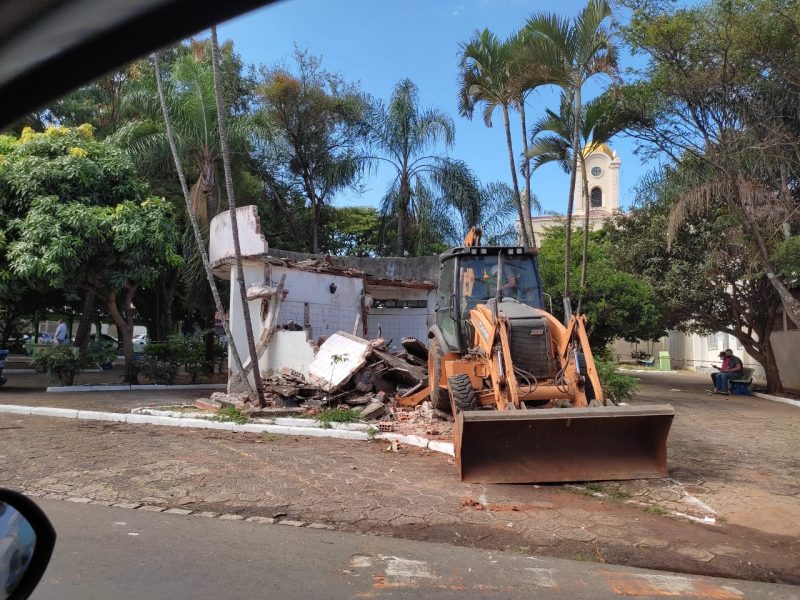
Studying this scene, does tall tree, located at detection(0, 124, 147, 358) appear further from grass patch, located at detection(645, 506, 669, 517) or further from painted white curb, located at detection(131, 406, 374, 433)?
grass patch, located at detection(645, 506, 669, 517)

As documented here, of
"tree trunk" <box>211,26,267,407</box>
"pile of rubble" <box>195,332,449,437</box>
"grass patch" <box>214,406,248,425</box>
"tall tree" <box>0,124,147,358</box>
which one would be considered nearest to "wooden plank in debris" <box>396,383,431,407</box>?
"pile of rubble" <box>195,332,449,437</box>

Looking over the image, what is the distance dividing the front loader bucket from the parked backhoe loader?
0.01 metres

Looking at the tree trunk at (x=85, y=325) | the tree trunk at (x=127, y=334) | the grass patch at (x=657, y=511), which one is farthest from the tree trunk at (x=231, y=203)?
the tree trunk at (x=85, y=325)

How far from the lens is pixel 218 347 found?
22797mm

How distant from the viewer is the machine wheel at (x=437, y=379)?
1013 cm

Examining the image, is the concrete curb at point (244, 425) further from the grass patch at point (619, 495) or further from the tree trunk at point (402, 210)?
the tree trunk at point (402, 210)

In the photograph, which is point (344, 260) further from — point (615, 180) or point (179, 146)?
point (615, 180)

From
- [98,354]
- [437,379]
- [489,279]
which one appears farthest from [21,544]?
[98,354]

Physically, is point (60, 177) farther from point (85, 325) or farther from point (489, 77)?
Result: point (489, 77)

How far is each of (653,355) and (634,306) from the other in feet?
91.3

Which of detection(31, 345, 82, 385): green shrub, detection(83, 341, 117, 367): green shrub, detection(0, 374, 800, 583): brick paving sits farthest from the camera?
detection(83, 341, 117, 367): green shrub

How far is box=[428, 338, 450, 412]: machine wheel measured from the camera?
10.1 meters

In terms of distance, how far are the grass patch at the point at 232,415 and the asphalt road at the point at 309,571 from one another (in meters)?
5.27

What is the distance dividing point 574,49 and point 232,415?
30.4 feet
